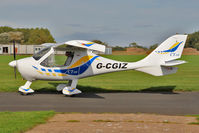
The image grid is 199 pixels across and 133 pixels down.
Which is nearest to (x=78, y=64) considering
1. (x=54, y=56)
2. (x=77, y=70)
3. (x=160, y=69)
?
(x=77, y=70)

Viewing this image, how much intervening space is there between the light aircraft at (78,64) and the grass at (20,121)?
12.3 ft

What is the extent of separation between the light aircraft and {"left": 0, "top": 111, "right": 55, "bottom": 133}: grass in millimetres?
3755

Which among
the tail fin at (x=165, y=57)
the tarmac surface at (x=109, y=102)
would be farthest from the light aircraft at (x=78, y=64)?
the tarmac surface at (x=109, y=102)

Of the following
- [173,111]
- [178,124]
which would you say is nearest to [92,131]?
[178,124]

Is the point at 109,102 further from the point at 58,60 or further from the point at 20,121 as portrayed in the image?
the point at 20,121

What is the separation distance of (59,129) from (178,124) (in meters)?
3.05

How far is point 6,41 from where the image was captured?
126062mm

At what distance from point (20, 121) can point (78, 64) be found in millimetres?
5565

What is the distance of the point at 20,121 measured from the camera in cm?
→ 694

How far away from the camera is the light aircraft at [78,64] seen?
11812mm

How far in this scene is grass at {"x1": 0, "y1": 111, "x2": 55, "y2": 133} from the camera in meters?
6.17

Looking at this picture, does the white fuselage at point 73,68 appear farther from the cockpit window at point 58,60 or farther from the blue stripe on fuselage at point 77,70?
the cockpit window at point 58,60

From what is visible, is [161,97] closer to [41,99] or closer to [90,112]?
[90,112]

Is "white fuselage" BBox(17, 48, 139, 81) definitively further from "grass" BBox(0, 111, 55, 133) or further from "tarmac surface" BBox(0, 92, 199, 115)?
"grass" BBox(0, 111, 55, 133)
